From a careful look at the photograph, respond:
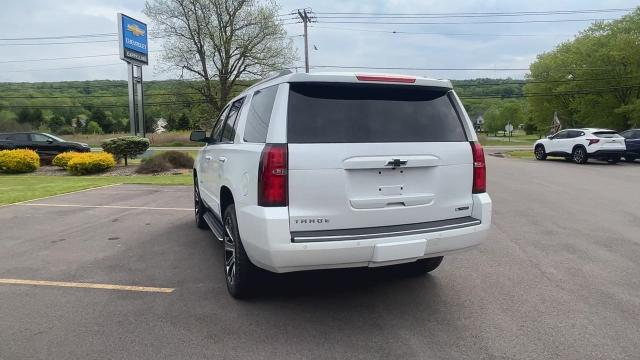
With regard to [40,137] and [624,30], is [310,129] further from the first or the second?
[624,30]

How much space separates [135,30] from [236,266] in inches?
1062

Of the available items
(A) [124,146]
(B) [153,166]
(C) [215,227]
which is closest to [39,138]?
(A) [124,146]

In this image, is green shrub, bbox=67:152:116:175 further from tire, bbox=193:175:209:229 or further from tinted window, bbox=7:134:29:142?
tire, bbox=193:175:209:229

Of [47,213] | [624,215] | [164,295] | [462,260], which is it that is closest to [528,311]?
[462,260]

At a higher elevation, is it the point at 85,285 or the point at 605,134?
the point at 605,134

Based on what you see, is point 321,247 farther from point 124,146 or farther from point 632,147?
point 632,147

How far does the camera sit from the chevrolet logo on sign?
2645cm

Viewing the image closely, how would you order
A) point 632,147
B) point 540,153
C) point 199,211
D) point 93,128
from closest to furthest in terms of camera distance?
point 199,211, point 632,147, point 540,153, point 93,128

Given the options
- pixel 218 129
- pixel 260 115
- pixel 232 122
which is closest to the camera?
pixel 260 115

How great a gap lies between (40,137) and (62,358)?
2197cm

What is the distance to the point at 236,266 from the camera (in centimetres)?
383

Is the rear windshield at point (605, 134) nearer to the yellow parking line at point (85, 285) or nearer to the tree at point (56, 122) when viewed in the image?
the yellow parking line at point (85, 285)

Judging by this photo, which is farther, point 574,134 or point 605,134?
point 574,134

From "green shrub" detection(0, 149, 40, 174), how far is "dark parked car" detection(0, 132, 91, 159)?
3228 millimetres
